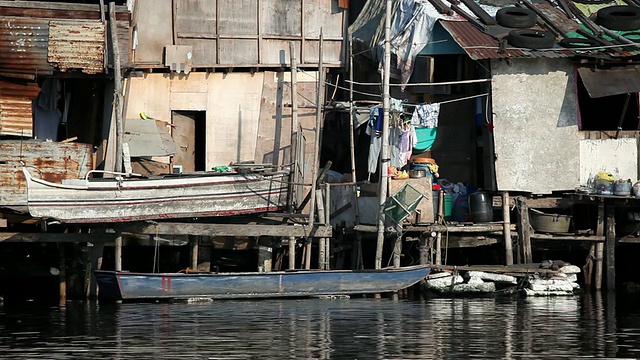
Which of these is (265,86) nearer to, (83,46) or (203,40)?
(203,40)

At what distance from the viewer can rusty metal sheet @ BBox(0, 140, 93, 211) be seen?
25109 mm

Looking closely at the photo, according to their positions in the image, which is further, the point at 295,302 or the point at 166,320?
the point at 295,302

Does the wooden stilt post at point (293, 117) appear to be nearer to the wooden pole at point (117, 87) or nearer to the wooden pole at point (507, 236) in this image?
the wooden pole at point (117, 87)

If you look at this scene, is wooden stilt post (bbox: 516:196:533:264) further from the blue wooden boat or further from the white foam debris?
the blue wooden boat

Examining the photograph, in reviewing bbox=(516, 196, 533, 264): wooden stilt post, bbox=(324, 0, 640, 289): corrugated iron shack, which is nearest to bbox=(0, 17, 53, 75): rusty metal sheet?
bbox=(324, 0, 640, 289): corrugated iron shack

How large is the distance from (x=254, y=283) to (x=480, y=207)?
207 inches

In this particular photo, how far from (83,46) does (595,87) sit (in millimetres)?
10723

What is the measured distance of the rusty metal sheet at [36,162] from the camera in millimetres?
25109

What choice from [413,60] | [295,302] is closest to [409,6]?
[413,60]

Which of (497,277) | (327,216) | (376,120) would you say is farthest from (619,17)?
(327,216)

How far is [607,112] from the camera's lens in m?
28.5

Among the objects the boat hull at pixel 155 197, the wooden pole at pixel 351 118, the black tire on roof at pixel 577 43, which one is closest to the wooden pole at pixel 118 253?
the boat hull at pixel 155 197

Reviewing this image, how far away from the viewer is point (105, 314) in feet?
74.2

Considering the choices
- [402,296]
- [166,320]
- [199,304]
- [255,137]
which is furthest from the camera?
[255,137]
